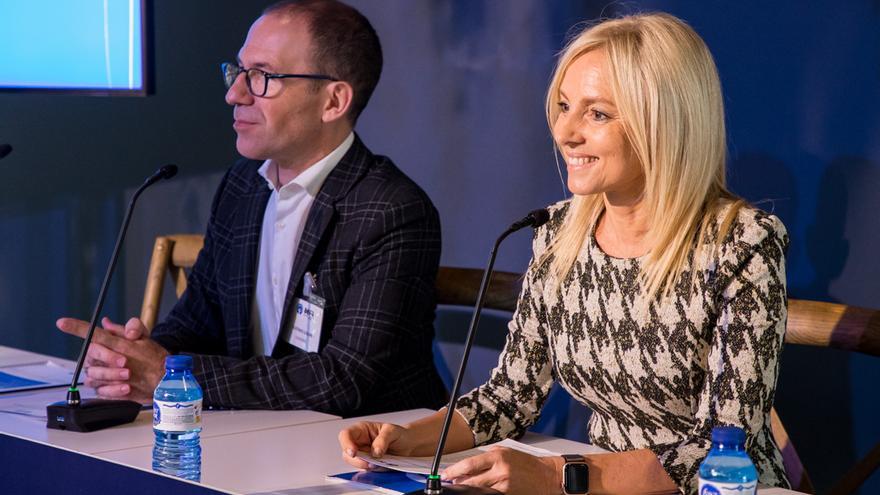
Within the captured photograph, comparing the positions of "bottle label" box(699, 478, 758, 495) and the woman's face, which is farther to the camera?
the woman's face

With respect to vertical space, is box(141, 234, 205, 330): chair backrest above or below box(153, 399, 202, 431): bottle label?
below

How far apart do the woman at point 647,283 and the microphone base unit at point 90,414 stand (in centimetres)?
50

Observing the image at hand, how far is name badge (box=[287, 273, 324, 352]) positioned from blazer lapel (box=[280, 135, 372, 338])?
Result: 2 centimetres

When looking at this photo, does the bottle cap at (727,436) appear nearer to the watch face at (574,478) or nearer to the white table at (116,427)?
the watch face at (574,478)

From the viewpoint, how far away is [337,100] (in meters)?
2.88

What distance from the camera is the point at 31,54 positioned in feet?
11.1

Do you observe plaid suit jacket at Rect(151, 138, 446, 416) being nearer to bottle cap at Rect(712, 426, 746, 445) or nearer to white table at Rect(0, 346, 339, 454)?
white table at Rect(0, 346, 339, 454)

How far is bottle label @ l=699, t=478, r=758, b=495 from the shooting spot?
1.40 metres

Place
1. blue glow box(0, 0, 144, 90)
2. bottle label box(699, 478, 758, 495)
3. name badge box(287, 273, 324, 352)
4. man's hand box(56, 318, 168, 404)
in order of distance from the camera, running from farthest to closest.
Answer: blue glow box(0, 0, 144, 90), name badge box(287, 273, 324, 352), man's hand box(56, 318, 168, 404), bottle label box(699, 478, 758, 495)

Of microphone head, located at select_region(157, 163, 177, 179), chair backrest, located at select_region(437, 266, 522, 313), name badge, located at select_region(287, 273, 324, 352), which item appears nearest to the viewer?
microphone head, located at select_region(157, 163, 177, 179)

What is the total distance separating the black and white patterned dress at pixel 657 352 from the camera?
6.09ft

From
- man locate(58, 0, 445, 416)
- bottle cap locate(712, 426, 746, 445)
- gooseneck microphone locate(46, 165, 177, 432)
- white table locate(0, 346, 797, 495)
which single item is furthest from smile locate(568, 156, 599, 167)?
gooseneck microphone locate(46, 165, 177, 432)

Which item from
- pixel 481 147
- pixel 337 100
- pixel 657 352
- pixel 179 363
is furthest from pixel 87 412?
pixel 481 147

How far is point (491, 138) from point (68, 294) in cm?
181
